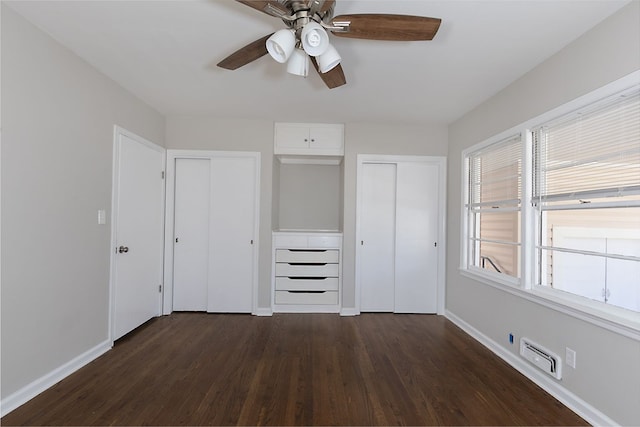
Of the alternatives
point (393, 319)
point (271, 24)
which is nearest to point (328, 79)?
point (271, 24)

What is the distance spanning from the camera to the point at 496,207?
116 inches

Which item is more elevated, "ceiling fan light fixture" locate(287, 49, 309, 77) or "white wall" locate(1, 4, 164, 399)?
"ceiling fan light fixture" locate(287, 49, 309, 77)

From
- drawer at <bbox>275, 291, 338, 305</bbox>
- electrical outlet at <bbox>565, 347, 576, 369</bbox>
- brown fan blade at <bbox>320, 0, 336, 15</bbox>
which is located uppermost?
brown fan blade at <bbox>320, 0, 336, 15</bbox>

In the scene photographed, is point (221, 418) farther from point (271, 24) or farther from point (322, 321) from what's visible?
point (271, 24)

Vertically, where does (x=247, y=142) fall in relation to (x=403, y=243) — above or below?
above

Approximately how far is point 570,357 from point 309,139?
3144mm

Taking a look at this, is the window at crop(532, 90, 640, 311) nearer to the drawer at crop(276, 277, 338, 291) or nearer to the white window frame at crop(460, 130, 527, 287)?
the white window frame at crop(460, 130, 527, 287)

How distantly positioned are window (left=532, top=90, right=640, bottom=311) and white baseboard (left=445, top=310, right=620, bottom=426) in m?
0.64

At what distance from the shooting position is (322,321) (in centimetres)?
355

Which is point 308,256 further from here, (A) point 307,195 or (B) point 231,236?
(A) point 307,195

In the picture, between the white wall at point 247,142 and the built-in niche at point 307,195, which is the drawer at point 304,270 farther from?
the built-in niche at point 307,195

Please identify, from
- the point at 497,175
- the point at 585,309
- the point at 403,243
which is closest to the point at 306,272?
the point at 403,243

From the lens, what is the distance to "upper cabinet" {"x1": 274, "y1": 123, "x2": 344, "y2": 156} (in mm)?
3836

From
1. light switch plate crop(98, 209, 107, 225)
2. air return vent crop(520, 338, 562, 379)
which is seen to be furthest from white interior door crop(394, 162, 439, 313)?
light switch plate crop(98, 209, 107, 225)
